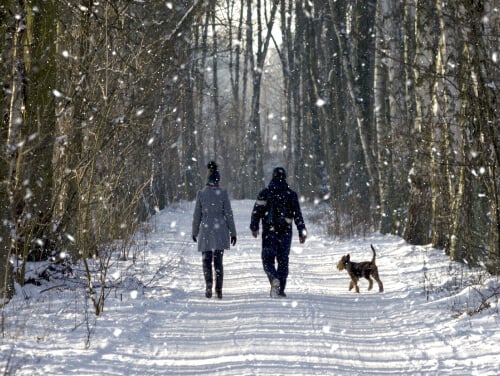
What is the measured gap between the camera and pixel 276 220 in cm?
1050

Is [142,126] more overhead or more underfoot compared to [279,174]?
more overhead

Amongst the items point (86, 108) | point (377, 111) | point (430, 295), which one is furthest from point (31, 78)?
point (377, 111)

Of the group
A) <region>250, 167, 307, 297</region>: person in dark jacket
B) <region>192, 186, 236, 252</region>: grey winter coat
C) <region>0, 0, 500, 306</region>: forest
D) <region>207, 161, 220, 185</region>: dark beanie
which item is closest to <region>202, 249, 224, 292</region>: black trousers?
<region>192, 186, 236, 252</region>: grey winter coat

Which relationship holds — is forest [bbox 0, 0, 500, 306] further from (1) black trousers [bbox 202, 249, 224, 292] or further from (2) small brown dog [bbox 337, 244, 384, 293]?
(2) small brown dog [bbox 337, 244, 384, 293]

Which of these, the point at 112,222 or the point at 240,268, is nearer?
the point at 112,222

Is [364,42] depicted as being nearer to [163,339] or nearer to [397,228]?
[397,228]

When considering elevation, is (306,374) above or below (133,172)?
below

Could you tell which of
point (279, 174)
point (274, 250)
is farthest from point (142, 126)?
point (274, 250)

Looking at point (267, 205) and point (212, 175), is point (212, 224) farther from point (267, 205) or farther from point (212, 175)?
point (267, 205)

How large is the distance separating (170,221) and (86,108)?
13.9m

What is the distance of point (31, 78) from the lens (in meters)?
9.52

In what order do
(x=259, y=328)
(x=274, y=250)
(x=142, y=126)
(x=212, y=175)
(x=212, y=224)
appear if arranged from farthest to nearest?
(x=142, y=126) → (x=212, y=175) → (x=212, y=224) → (x=274, y=250) → (x=259, y=328)

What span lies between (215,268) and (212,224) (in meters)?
0.68

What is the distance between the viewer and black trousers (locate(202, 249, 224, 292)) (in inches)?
404
